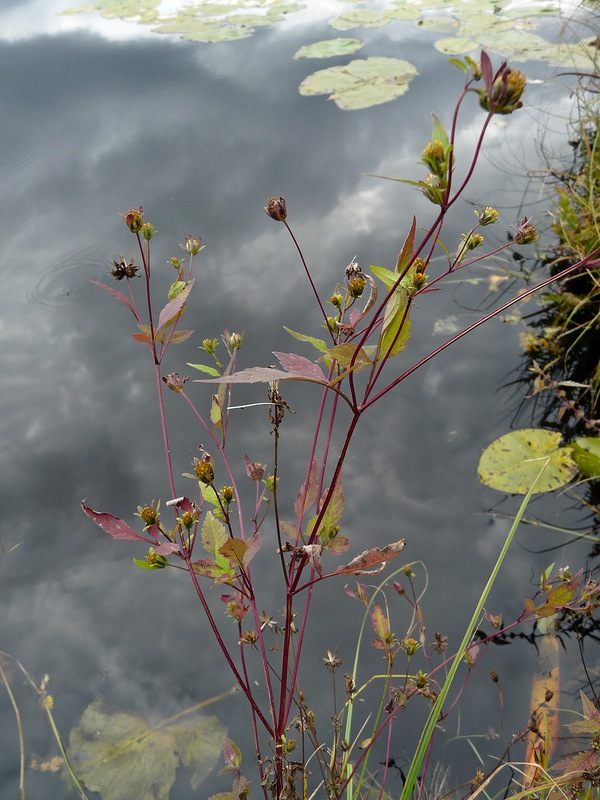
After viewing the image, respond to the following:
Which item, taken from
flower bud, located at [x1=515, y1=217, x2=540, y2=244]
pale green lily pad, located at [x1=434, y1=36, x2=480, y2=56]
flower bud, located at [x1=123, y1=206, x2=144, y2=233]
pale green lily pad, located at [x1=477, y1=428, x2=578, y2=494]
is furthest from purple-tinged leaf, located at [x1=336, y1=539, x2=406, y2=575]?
pale green lily pad, located at [x1=434, y1=36, x2=480, y2=56]

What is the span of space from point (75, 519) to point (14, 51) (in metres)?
3.68

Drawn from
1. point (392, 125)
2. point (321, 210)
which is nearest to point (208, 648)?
point (321, 210)

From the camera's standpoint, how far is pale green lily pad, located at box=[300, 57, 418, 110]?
3498 millimetres

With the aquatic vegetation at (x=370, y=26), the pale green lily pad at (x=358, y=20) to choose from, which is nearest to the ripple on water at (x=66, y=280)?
the aquatic vegetation at (x=370, y=26)

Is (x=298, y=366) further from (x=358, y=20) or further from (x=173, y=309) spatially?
(x=358, y=20)

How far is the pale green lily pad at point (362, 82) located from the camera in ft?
11.5

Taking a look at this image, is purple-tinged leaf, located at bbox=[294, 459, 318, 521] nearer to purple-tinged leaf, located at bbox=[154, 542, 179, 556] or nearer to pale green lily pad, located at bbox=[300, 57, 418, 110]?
purple-tinged leaf, located at bbox=[154, 542, 179, 556]

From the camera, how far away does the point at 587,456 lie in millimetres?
1674

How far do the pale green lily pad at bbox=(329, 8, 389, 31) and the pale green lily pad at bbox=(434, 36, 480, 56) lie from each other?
665mm

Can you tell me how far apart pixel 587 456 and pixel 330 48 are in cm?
352

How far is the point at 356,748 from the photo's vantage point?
1.22 metres

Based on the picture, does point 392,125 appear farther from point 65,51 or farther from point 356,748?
point 356,748

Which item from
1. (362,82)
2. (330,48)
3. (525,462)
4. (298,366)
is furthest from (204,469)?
(330,48)

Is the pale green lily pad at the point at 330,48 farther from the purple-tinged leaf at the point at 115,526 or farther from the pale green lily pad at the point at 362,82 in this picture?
the purple-tinged leaf at the point at 115,526
